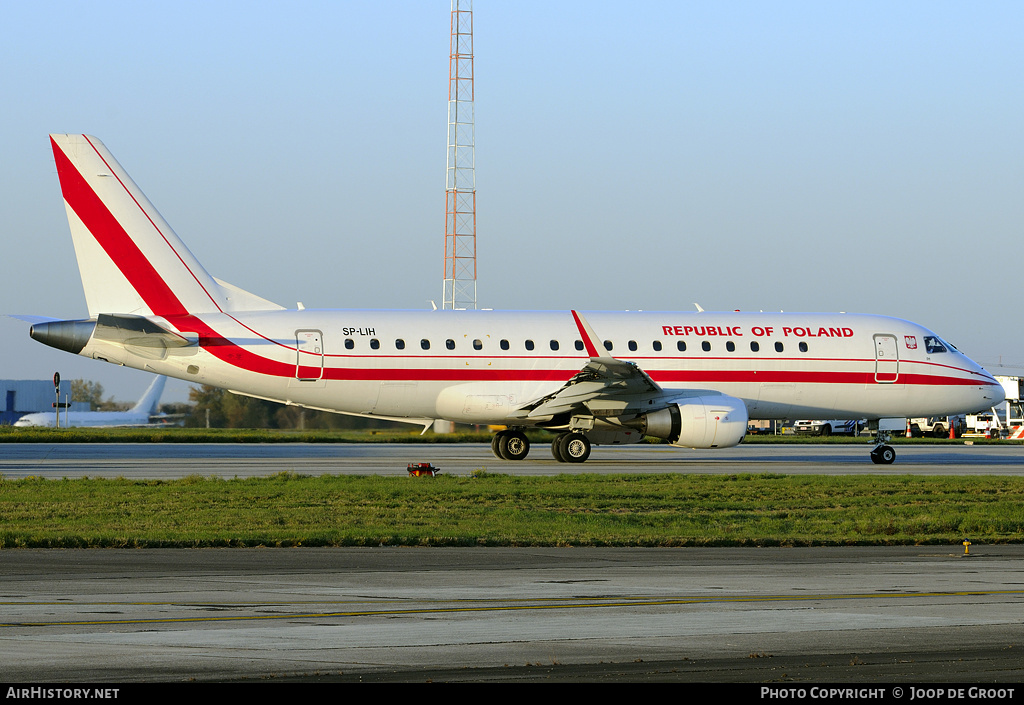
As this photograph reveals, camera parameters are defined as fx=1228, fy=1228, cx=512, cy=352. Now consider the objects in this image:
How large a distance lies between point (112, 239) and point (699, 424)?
1498cm

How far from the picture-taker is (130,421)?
261ft

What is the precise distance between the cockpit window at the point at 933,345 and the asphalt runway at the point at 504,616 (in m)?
21.9

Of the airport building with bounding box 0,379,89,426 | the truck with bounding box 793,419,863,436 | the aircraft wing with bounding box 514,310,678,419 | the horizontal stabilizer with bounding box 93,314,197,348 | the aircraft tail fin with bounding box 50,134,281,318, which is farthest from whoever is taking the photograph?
the airport building with bounding box 0,379,89,426

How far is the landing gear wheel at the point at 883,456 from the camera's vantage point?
1373 inches

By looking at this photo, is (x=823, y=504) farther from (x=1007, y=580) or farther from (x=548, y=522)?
(x=1007, y=580)

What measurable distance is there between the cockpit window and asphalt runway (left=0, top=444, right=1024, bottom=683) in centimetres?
2072

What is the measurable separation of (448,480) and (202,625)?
15486mm

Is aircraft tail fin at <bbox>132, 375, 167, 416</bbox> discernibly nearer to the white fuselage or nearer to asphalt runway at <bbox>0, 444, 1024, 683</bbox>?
the white fuselage

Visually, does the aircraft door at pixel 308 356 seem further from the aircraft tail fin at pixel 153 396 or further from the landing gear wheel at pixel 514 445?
the aircraft tail fin at pixel 153 396

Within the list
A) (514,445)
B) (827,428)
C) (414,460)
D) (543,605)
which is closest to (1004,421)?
(827,428)

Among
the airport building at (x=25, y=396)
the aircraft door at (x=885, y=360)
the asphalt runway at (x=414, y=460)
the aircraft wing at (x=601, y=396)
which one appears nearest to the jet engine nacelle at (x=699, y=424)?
the aircraft wing at (x=601, y=396)

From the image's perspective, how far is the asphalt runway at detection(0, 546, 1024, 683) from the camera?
7.35 m

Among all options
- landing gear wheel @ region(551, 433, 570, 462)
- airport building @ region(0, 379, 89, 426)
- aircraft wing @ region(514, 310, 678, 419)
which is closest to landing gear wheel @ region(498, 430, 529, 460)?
landing gear wheel @ region(551, 433, 570, 462)
